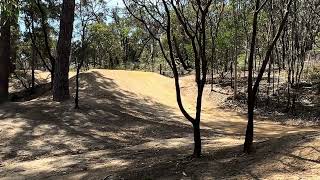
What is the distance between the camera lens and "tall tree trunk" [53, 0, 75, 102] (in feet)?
59.3

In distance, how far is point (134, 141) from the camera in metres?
13.8

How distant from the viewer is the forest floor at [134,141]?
810 cm

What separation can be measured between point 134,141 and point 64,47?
6074 millimetres

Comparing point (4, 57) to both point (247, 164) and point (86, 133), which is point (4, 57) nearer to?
point (86, 133)

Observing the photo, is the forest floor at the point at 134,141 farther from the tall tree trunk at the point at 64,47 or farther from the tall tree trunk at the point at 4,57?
the tall tree trunk at the point at 4,57

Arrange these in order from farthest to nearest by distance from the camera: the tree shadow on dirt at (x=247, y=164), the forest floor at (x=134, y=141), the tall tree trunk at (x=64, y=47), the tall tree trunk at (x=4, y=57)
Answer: the tall tree trunk at (x=4, y=57) < the tall tree trunk at (x=64, y=47) < the forest floor at (x=134, y=141) < the tree shadow on dirt at (x=247, y=164)

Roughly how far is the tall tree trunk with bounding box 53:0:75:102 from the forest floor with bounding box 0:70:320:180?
2.37 feet

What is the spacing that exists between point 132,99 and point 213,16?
10081 millimetres

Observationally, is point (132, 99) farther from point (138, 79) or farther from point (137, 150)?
point (137, 150)

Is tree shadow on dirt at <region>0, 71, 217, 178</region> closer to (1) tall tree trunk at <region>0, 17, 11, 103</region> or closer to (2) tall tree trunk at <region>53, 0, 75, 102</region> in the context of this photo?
(2) tall tree trunk at <region>53, 0, 75, 102</region>

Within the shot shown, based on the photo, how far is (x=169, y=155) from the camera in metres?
10.6

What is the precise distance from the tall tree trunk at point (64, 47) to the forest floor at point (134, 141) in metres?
0.72

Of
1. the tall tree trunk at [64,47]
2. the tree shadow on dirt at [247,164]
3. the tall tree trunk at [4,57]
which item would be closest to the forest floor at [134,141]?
the tree shadow on dirt at [247,164]

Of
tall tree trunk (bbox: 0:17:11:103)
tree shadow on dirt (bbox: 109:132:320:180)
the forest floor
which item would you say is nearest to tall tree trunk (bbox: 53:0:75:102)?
the forest floor
